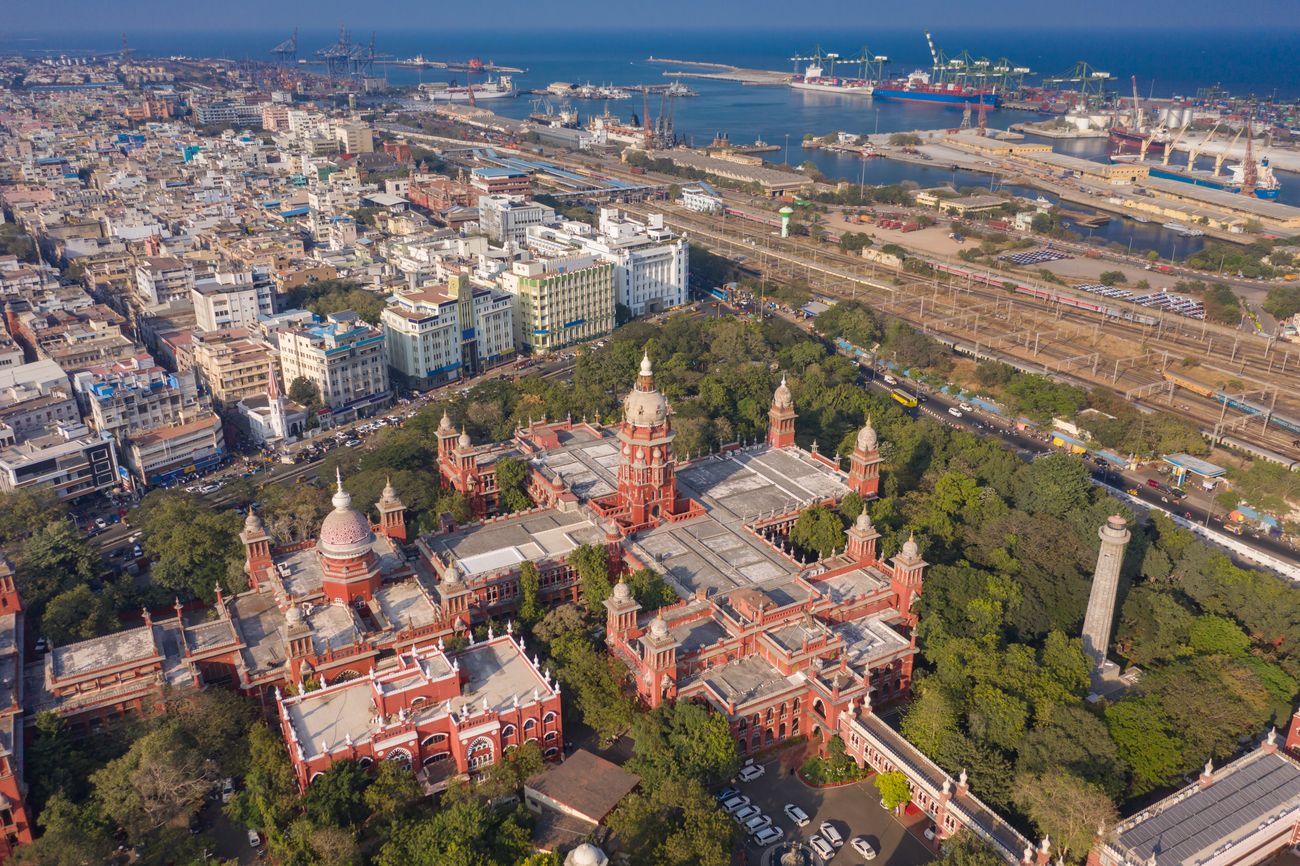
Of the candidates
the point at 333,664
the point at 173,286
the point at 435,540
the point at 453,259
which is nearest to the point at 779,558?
the point at 435,540

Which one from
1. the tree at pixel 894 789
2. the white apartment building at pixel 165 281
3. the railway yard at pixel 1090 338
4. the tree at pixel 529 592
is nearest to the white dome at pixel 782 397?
the tree at pixel 529 592

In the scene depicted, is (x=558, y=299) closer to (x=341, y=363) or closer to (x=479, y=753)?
(x=341, y=363)

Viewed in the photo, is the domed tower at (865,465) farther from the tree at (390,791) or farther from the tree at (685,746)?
the tree at (390,791)

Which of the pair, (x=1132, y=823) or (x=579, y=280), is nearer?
(x=1132, y=823)

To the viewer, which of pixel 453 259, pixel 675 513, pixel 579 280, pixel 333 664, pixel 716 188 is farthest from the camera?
pixel 716 188

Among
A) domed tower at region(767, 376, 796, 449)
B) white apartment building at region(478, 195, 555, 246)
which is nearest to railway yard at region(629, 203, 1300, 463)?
white apartment building at region(478, 195, 555, 246)

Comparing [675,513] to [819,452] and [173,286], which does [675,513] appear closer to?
[819,452]
